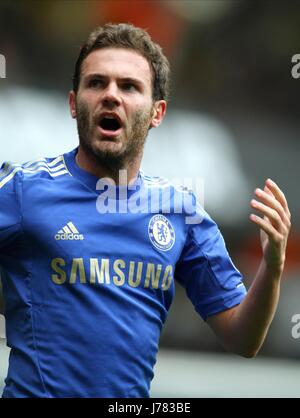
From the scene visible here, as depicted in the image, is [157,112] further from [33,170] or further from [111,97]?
[33,170]

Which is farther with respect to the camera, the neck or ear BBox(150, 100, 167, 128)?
ear BBox(150, 100, 167, 128)

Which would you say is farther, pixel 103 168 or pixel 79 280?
pixel 103 168

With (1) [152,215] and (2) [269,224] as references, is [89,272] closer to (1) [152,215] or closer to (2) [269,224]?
(1) [152,215]

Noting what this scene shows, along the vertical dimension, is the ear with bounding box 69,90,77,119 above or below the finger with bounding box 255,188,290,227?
above

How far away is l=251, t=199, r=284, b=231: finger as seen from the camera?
8.09ft

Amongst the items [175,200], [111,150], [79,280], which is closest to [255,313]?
[175,200]

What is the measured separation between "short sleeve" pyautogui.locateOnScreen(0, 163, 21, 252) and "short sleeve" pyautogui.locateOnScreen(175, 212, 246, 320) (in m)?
0.63

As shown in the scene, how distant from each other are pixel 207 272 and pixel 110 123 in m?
0.61

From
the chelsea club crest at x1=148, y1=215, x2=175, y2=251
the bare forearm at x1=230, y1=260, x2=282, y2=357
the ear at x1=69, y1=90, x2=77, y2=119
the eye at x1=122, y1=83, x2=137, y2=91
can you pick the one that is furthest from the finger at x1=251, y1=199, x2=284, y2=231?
the ear at x1=69, y1=90, x2=77, y2=119

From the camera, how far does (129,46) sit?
292cm

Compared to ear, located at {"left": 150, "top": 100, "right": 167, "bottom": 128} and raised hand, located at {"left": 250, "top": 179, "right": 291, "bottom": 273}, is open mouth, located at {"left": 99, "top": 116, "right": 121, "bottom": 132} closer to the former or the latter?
ear, located at {"left": 150, "top": 100, "right": 167, "bottom": 128}

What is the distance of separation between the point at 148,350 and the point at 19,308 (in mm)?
426

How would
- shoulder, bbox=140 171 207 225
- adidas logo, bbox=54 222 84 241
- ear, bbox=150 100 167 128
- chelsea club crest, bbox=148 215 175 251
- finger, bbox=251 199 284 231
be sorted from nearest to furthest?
finger, bbox=251 199 284 231, adidas logo, bbox=54 222 84 241, chelsea club crest, bbox=148 215 175 251, shoulder, bbox=140 171 207 225, ear, bbox=150 100 167 128

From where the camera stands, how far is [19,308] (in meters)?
2.56
